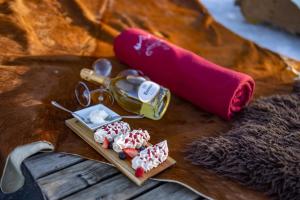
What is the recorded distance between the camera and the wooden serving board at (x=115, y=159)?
90 centimetres

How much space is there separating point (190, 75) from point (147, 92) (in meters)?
0.18

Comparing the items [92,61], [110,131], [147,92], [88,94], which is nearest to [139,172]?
[110,131]

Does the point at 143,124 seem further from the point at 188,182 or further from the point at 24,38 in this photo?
the point at 24,38

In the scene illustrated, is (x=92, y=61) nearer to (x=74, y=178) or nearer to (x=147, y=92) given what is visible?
(x=147, y=92)

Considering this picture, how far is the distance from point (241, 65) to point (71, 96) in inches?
29.5

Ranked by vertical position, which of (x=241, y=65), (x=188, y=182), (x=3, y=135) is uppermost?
(x=241, y=65)

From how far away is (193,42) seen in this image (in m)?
1.77

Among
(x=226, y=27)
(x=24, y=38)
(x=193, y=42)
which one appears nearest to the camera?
(x=24, y=38)

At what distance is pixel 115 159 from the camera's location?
936 mm

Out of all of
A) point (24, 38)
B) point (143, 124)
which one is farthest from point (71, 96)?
point (24, 38)

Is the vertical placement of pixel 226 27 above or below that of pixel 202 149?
above

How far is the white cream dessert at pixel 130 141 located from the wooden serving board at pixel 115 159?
2 centimetres

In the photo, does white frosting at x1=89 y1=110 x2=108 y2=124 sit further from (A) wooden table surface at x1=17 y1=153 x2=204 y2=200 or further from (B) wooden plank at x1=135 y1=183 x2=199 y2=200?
(B) wooden plank at x1=135 y1=183 x2=199 y2=200

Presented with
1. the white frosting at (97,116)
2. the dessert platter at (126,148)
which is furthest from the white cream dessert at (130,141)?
the white frosting at (97,116)
